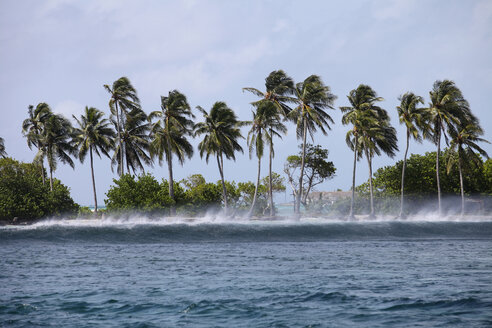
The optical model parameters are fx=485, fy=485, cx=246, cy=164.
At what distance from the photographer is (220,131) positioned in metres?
49.4

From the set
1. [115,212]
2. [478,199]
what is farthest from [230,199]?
[478,199]

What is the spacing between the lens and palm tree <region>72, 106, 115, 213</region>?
50.1m

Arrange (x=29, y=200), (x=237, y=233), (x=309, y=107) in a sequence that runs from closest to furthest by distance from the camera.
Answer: (x=237, y=233) → (x=29, y=200) → (x=309, y=107)

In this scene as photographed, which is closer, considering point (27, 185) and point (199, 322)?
point (199, 322)

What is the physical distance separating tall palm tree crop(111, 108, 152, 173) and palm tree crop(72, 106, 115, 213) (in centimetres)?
138

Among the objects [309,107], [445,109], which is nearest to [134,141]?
[309,107]

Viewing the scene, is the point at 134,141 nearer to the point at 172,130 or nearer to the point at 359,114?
the point at 172,130

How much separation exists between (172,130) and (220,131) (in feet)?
16.5

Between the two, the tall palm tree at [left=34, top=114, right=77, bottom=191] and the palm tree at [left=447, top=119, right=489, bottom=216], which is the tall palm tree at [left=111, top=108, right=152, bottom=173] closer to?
the tall palm tree at [left=34, top=114, right=77, bottom=191]

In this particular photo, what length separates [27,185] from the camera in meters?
42.5

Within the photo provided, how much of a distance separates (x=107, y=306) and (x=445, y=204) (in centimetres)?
5223

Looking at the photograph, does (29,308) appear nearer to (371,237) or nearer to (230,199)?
(371,237)

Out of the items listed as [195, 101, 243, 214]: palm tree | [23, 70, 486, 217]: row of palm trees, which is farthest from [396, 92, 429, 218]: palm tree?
[195, 101, 243, 214]: palm tree

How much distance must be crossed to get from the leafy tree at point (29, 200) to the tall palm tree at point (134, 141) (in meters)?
7.87
